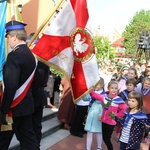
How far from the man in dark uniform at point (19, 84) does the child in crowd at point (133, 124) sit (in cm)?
143

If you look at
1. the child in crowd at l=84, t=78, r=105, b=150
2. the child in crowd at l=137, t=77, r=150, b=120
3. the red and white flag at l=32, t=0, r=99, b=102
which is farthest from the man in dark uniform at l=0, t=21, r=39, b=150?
the child in crowd at l=137, t=77, r=150, b=120

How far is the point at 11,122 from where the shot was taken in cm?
336

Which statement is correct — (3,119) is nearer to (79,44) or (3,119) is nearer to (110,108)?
(79,44)

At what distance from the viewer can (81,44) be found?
14.3 feet

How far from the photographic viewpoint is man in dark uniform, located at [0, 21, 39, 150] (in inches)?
126

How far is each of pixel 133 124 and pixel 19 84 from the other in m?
1.87

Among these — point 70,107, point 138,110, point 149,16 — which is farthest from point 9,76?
point 149,16

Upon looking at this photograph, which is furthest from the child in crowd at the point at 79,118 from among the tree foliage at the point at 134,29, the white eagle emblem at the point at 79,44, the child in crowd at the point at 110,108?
the tree foliage at the point at 134,29

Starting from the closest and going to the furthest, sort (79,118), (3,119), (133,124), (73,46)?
(3,119) < (133,124) < (73,46) < (79,118)

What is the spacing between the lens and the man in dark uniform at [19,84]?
126 inches

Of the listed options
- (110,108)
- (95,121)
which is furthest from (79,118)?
(110,108)

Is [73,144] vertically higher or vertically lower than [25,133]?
lower

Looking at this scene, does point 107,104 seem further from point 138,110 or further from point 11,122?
point 11,122

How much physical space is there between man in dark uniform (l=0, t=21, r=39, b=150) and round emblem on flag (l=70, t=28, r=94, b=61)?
1012 millimetres
